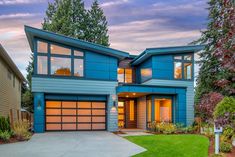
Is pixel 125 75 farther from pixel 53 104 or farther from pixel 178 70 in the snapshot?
pixel 53 104

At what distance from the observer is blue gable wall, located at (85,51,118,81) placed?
18.2 metres

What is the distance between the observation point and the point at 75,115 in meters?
18.1

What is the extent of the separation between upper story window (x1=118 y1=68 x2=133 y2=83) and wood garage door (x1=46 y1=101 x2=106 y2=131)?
4045 mm

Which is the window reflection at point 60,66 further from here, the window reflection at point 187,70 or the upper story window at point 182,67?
the window reflection at point 187,70

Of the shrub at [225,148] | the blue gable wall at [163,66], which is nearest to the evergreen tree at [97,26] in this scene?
the blue gable wall at [163,66]

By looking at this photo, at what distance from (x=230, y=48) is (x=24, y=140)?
1128cm

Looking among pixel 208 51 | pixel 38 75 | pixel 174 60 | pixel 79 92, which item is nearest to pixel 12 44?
pixel 38 75

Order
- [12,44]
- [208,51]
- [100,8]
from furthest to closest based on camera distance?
[100,8] < [12,44] < [208,51]

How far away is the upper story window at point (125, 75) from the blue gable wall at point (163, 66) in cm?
→ 347

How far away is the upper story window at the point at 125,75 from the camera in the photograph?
72.7ft

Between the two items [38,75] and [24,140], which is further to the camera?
[38,75]

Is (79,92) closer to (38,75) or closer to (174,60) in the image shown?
(38,75)

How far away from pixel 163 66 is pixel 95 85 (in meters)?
5.81

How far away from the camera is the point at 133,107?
21.6 metres
